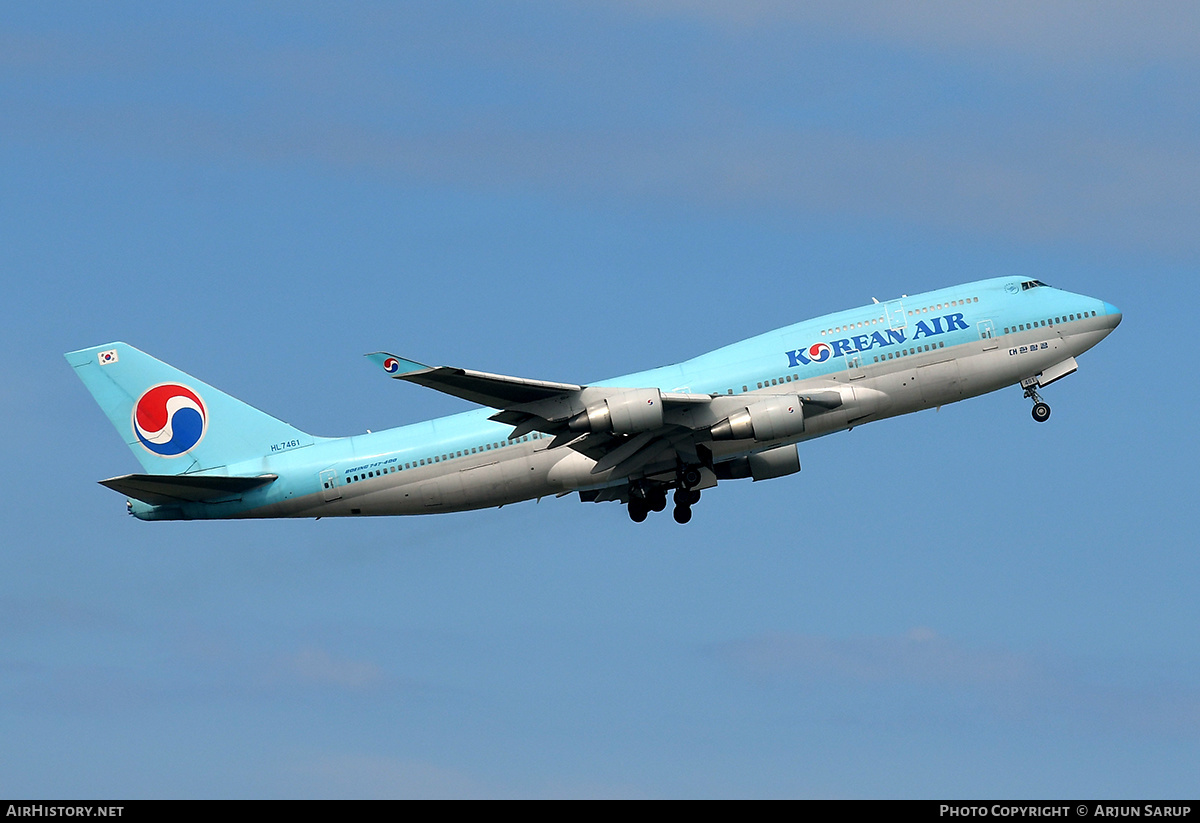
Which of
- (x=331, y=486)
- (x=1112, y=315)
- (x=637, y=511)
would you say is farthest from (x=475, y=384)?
(x=1112, y=315)

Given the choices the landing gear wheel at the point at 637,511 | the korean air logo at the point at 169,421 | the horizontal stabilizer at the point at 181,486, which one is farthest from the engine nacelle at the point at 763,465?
the korean air logo at the point at 169,421

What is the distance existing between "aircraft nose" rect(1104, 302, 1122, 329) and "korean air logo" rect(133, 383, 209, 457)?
32250 millimetres

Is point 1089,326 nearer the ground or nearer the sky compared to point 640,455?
nearer the sky

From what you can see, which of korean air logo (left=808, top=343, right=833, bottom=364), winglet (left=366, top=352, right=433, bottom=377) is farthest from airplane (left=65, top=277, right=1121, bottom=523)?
winglet (left=366, top=352, right=433, bottom=377)

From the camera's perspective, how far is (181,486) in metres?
50.8

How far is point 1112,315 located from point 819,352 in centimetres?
1073

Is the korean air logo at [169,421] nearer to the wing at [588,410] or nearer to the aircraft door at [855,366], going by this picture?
the wing at [588,410]

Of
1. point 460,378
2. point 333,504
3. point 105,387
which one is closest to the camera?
point 460,378

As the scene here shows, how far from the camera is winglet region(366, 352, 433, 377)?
42969 millimetres

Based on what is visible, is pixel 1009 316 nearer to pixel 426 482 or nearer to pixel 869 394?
pixel 869 394
